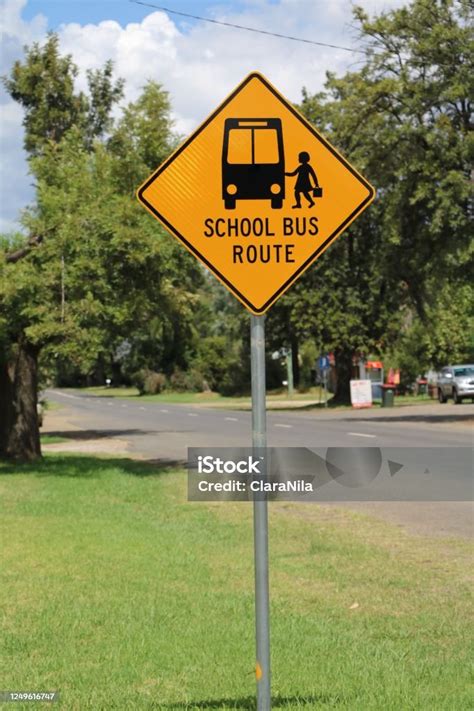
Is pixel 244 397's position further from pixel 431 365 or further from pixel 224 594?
pixel 224 594

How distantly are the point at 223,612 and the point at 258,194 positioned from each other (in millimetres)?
3602

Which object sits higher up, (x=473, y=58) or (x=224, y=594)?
(x=473, y=58)

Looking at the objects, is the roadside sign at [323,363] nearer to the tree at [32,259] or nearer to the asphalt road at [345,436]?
the asphalt road at [345,436]

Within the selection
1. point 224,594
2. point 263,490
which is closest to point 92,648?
point 224,594

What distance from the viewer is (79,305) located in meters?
16.8

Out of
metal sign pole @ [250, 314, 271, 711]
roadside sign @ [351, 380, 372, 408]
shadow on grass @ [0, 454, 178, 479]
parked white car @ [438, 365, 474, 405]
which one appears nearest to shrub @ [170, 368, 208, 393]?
roadside sign @ [351, 380, 372, 408]

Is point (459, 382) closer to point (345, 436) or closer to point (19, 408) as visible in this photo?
point (345, 436)

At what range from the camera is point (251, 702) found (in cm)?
510

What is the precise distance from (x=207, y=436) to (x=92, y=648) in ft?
73.2

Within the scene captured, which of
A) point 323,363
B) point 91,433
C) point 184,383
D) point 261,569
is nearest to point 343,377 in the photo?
point 323,363

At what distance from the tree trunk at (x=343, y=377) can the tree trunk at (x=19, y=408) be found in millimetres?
31961

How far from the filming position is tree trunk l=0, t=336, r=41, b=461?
68.4ft

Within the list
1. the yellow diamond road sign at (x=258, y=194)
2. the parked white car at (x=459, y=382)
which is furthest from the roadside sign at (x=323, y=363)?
the yellow diamond road sign at (x=258, y=194)

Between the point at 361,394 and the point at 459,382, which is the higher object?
the point at 459,382
